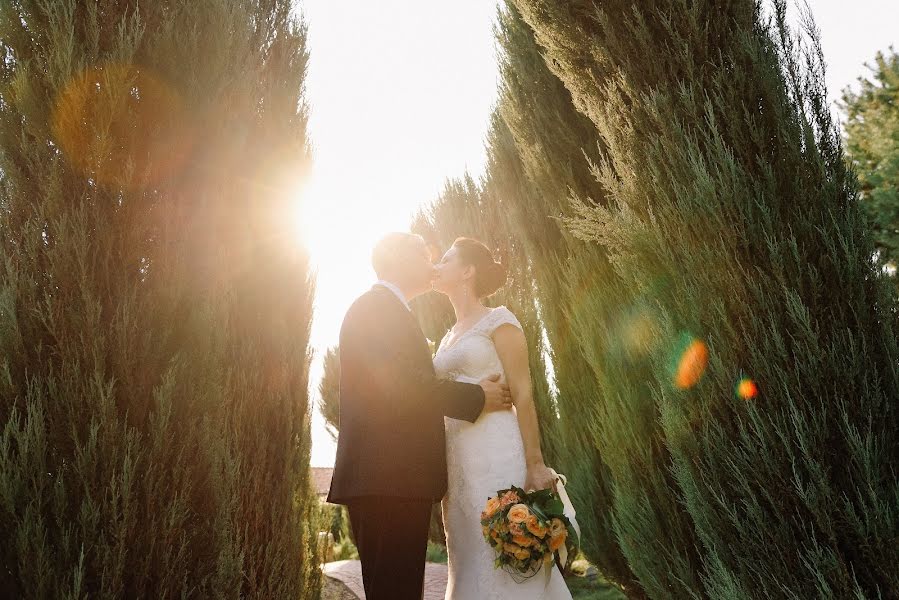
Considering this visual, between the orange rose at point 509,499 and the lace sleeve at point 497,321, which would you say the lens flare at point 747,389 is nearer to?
the orange rose at point 509,499

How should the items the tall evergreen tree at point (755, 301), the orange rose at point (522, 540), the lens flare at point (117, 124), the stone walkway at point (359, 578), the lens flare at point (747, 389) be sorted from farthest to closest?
the stone walkway at point (359, 578) → the orange rose at point (522, 540) → the lens flare at point (117, 124) → the lens flare at point (747, 389) → the tall evergreen tree at point (755, 301)

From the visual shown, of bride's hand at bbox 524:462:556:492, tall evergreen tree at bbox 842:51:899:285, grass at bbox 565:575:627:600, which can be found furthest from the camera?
tall evergreen tree at bbox 842:51:899:285

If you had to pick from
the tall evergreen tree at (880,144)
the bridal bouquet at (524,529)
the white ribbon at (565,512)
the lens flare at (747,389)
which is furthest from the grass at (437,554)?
the tall evergreen tree at (880,144)

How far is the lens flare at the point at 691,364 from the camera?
8.45 feet

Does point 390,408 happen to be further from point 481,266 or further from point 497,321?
point 481,266

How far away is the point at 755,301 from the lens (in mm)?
2432

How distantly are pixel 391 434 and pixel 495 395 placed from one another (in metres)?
0.72

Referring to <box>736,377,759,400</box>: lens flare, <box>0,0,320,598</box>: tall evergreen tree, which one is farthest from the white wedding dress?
<box>736,377,759,400</box>: lens flare

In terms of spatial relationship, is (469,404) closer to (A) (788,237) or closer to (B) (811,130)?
(A) (788,237)

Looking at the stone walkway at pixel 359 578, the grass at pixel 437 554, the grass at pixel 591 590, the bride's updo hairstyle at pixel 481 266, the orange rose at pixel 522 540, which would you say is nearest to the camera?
the orange rose at pixel 522 540

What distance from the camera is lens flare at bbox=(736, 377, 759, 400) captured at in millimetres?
2406

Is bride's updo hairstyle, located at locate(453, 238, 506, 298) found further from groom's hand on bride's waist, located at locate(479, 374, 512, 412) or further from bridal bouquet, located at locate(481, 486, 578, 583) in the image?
bridal bouquet, located at locate(481, 486, 578, 583)

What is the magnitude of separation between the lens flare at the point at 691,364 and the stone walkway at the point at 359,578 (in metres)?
4.39

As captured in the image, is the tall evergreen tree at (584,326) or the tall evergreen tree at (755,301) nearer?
the tall evergreen tree at (755,301)
